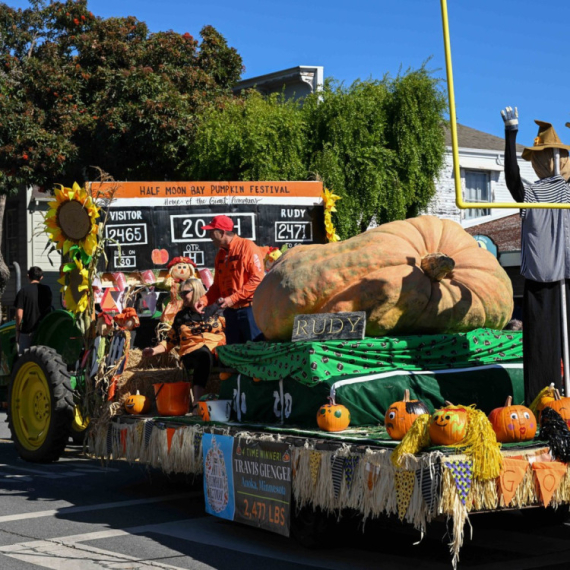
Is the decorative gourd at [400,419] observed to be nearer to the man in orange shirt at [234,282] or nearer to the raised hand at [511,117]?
the raised hand at [511,117]

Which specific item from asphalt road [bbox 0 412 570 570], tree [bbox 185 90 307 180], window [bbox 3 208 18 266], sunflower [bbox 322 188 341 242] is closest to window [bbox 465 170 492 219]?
tree [bbox 185 90 307 180]

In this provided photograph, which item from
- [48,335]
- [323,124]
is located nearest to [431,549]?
[48,335]

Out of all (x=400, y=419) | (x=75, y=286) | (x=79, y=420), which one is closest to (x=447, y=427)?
(x=400, y=419)

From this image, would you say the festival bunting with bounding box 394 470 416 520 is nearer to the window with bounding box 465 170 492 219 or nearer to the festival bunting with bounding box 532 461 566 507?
the festival bunting with bounding box 532 461 566 507

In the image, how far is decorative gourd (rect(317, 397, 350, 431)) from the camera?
5.80 metres

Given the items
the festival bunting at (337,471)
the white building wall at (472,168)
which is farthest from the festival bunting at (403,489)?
the white building wall at (472,168)

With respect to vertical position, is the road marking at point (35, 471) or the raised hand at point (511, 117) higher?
the raised hand at point (511, 117)

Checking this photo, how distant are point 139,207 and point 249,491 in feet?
19.6

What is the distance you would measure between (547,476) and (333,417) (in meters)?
1.45

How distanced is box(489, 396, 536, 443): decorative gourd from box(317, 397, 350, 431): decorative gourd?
1042mm

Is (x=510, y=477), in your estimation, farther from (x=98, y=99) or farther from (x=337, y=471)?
(x=98, y=99)

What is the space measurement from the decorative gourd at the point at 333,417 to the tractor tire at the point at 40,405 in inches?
136

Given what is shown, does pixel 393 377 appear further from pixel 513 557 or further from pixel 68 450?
pixel 68 450

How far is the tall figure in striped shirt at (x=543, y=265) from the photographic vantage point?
5.79 m
